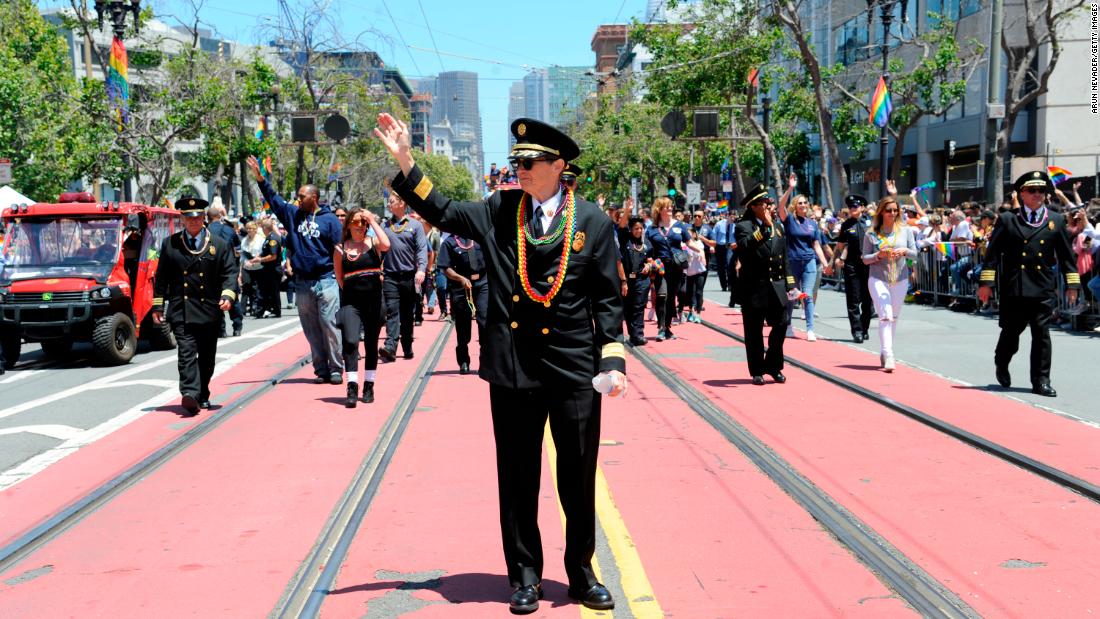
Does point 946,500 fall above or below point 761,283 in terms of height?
below

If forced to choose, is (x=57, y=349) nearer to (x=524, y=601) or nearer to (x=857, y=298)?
(x=857, y=298)

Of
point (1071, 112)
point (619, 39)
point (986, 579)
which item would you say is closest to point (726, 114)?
point (1071, 112)

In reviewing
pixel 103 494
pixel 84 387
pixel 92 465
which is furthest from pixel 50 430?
pixel 103 494

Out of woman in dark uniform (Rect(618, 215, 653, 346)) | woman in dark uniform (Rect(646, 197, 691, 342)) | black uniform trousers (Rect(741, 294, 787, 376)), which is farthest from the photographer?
woman in dark uniform (Rect(646, 197, 691, 342))

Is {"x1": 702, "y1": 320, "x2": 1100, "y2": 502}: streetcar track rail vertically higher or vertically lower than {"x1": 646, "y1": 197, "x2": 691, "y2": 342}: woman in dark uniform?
lower

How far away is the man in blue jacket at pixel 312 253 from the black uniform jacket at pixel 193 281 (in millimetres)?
1031

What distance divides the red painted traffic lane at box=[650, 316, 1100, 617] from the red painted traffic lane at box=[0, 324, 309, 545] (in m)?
4.61

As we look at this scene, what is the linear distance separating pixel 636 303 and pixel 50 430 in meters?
7.63

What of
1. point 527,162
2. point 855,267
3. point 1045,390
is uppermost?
point 527,162

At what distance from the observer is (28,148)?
1258 inches

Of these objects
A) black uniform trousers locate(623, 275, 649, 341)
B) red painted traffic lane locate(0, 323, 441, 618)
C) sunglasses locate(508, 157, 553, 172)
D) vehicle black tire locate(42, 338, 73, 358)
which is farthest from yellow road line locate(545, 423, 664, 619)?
vehicle black tire locate(42, 338, 73, 358)

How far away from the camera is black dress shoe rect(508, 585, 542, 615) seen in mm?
4684

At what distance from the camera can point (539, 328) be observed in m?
4.69

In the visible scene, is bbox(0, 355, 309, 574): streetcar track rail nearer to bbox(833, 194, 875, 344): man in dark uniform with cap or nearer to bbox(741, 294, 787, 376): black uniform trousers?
bbox(741, 294, 787, 376): black uniform trousers
